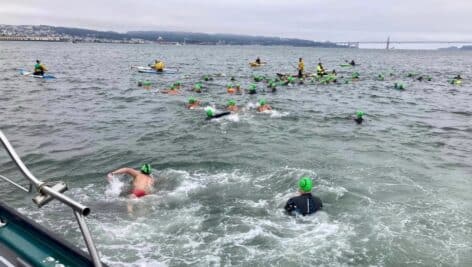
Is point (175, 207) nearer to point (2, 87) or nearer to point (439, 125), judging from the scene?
point (439, 125)

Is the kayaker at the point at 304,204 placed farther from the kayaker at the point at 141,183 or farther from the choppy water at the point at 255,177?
the kayaker at the point at 141,183

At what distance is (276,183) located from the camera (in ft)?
38.9

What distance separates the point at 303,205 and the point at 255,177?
10.5ft

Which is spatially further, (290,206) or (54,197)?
(290,206)

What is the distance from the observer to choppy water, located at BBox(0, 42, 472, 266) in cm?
828

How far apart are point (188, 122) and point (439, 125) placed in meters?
13.3

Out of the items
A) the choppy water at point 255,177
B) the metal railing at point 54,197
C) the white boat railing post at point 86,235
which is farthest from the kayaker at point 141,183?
the white boat railing post at point 86,235

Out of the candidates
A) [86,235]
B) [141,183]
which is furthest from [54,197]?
[141,183]

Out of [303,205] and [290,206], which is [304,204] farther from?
[290,206]

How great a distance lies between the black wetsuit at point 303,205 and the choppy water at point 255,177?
21 centimetres

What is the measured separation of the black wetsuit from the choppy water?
208mm

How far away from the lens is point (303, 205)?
930 centimetres

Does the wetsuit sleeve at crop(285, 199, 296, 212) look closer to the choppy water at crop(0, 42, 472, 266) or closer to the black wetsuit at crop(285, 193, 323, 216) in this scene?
the black wetsuit at crop(285, 193, 323, 216)

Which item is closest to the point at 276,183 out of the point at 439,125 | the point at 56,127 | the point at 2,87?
the point at 56,127
